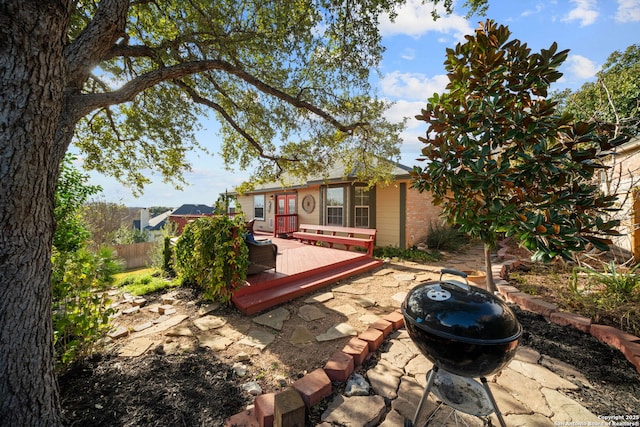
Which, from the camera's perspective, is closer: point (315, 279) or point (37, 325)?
point (37, 325)

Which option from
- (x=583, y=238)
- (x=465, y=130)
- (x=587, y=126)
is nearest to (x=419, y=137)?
(x=465, y=130)

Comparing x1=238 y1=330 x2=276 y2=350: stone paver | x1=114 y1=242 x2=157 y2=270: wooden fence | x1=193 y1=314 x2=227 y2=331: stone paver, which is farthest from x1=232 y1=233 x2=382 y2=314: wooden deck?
x1=114 y1=242 x2=157 y2=270: wooden fence

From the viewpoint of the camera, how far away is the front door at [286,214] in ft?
38.3

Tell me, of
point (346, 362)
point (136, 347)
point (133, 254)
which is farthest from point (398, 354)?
point (133, 254)

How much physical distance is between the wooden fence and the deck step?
→ 9.30 metres

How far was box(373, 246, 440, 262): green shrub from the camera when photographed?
7.09m

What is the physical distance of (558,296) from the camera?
331 cm

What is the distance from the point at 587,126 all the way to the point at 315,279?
4234mm

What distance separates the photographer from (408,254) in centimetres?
738

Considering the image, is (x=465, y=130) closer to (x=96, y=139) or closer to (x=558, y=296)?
(x=558, y=296)

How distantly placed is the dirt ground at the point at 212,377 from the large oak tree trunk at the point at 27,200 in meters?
0.41

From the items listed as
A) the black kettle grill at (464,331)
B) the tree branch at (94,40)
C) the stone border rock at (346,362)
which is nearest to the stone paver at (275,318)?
the stone border rock at (346,362)

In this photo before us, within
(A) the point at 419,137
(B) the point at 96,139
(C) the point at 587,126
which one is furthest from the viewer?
(B) the point at 96,139

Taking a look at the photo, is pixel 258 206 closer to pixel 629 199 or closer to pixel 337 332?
pixel 337 332
